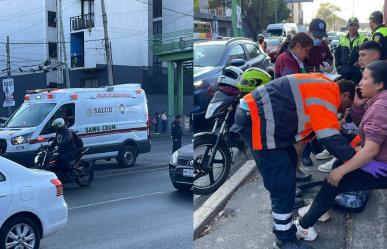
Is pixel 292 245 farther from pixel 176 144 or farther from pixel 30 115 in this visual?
pixel 30 115

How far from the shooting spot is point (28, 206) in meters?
1.33

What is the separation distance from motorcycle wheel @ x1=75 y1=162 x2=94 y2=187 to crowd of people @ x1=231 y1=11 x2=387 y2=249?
0.57 metres

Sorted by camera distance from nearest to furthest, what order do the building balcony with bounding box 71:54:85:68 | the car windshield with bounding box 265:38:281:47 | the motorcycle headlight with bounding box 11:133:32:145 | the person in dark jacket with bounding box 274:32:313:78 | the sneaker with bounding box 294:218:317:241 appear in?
1. the sneaker with bounding box 294:218:317:241
2. the person in dark jacket with bounding box 274:32:313:78
3. the car windshield with bounding box 265:38:281:47
4. the motorcycle headlight with bounding box 11:133:32:145
5. the building balcony with bounding box 71:54:85:68

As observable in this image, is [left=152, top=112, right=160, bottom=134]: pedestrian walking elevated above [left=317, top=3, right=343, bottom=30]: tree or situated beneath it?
situated beneath

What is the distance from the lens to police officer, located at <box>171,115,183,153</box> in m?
0.76

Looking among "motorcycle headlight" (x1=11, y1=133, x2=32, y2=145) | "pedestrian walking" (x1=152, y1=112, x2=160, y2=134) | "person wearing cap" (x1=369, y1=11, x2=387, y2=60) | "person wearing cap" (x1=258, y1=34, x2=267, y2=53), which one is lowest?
"motorcycle headlight" (x1=11, y1=133, x2=32, y2=145)

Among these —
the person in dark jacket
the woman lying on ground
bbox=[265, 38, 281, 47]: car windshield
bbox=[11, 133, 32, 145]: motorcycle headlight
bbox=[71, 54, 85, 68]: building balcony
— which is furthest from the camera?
bbox=[71, 54, 85, 68]: building balcony

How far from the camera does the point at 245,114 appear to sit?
80 centimetres

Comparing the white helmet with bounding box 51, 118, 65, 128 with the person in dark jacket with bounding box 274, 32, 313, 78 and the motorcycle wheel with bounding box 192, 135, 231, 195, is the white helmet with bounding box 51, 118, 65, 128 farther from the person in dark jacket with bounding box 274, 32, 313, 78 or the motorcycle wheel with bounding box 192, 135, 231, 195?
the person in dark jacket with bounding box 274, 32, 313, 78

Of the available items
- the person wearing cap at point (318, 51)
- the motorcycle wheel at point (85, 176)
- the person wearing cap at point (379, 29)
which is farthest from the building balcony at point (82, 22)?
the person wearing cap at point (379, 29)

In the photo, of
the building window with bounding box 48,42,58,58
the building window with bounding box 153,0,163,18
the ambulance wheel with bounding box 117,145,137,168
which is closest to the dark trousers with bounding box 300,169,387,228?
the building window with bounding box 153,0,163,18

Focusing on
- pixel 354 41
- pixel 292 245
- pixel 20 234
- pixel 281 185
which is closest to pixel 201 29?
pixel 281 185

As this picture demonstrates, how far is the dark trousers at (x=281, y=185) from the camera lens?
0.76 meters

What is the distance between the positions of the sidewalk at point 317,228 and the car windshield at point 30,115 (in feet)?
2.10
